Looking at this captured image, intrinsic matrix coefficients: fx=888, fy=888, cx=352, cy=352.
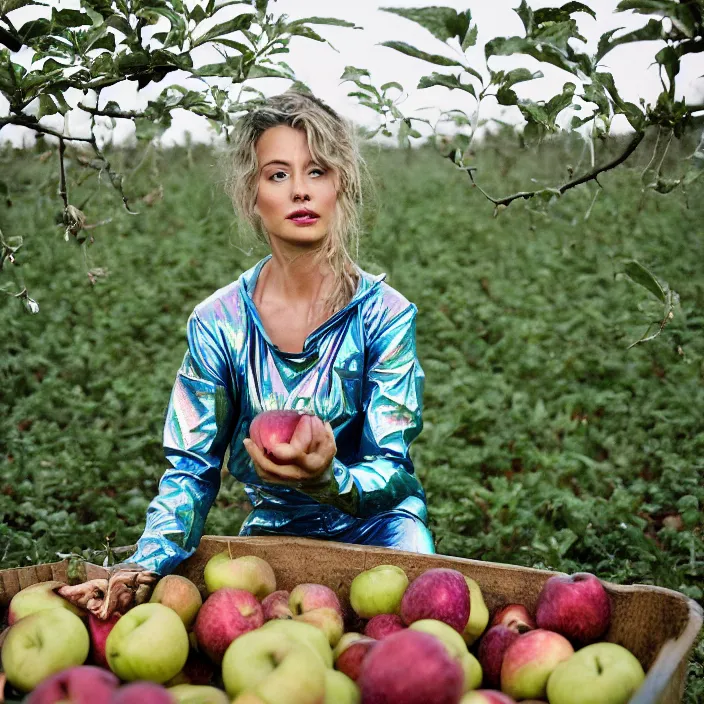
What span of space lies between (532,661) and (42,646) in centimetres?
75

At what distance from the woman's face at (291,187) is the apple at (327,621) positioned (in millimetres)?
882

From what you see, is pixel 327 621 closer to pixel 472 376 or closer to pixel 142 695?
pixel 142 695

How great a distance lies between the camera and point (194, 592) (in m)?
1.59

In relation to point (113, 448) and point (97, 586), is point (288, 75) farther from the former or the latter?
point (113, 448)

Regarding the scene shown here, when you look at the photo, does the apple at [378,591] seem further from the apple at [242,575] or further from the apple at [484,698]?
the apple at [484,698]

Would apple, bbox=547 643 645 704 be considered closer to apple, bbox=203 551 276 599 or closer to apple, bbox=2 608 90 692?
apple, bbox=203 551 276 599

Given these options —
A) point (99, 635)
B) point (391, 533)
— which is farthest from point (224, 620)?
point (391, 533)

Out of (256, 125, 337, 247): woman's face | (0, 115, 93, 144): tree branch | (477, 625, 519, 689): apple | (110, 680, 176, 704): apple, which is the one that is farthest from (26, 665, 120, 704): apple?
(256, 125, 337, 247): woman's face

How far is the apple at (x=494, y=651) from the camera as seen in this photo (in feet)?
4.74

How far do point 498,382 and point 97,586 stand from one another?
3307 millimetres

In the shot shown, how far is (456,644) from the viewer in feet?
4.46

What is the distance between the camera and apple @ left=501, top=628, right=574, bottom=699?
135cm

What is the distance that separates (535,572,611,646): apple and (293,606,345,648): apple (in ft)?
1.13

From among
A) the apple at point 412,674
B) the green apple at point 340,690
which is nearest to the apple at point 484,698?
the apple at point 412,674
